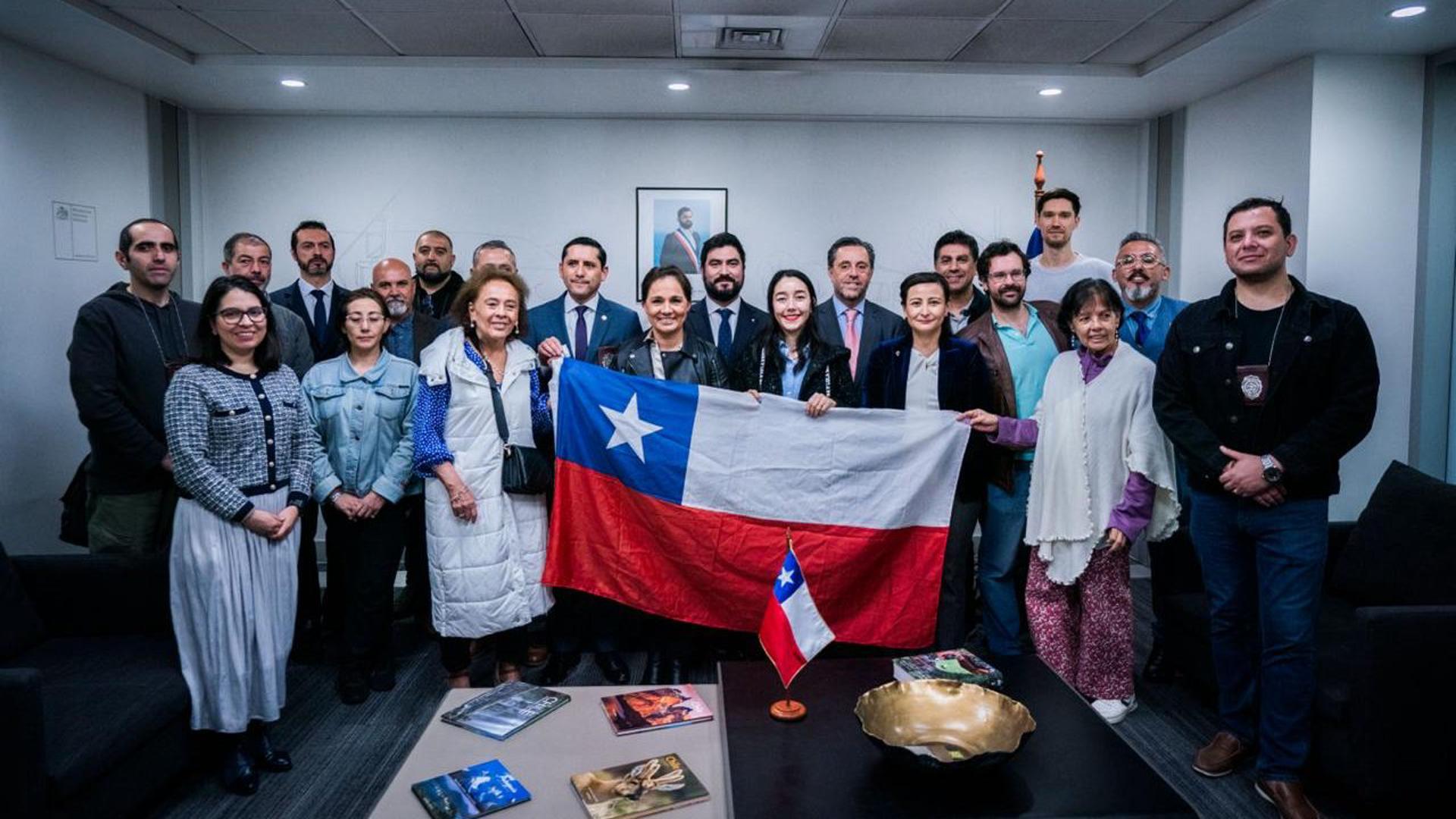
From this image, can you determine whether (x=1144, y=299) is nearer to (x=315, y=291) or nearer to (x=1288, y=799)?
(x=1288, y=799)

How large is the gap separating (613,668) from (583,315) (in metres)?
1.51

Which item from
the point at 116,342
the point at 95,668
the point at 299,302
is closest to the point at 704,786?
the point at 95,668

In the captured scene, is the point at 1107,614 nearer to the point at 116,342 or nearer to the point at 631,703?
the point at 631,703

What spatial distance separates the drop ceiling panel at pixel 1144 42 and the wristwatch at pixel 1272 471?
2372 millimetres

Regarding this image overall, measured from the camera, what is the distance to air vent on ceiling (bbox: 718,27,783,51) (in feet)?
13.6

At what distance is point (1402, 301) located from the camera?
4.31 m

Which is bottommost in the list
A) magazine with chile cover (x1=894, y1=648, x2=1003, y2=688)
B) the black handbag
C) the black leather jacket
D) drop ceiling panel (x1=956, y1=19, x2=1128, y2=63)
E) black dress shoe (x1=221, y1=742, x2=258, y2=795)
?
A: black dress shoe (x1=221, y1=742, x2=258, y2=795)

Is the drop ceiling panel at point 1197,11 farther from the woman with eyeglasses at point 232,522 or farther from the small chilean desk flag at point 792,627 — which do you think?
the woman with eyeglasses at point 232,522

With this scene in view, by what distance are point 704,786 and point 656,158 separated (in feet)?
15.1

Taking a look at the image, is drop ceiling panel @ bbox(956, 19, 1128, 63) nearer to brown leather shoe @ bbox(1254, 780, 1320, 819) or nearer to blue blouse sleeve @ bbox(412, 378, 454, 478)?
blue blouse sleeve @ bbox(412, 378, 454, 478)

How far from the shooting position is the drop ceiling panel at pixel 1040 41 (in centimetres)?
407

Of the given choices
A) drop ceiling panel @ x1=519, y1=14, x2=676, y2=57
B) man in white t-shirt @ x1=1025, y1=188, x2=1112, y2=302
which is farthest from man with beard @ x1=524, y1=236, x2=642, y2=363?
man in white t-shirt @ x1=1025, y1=188, x2=1112, y2=302

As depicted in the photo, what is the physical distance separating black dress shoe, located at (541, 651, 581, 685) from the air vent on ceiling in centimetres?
285

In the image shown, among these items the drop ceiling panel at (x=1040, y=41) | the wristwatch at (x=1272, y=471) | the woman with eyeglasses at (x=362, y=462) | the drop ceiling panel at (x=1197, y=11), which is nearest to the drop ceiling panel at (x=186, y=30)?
the woman with eyeglasses at (x=362, y=462)
